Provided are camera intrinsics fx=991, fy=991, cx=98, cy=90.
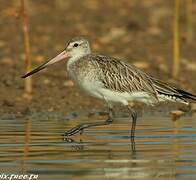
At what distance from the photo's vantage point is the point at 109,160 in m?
11.9

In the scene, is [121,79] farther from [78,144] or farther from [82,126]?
[78,144]

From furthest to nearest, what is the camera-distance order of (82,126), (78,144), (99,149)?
(82,126), (78,144), (99,149)

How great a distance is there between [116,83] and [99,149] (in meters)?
2.65

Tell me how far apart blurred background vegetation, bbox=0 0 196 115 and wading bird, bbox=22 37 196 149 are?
8.23 feet

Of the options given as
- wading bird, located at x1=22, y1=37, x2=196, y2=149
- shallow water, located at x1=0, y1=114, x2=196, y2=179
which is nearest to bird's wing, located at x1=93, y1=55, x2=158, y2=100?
wading bird, located at x1=22, y1=37, x2=196, y2=149

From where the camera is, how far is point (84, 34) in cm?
2731

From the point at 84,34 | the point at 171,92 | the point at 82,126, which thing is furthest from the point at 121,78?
the point at 84,34

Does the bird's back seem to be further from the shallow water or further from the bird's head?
the shallow water

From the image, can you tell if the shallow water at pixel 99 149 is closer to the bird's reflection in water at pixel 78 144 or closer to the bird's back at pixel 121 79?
the bird's reflection in water at pixel 78 144

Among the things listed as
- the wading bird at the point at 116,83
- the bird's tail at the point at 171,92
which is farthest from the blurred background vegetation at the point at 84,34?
the bird's tail at the point at 171,92

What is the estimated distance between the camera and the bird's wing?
15.3m

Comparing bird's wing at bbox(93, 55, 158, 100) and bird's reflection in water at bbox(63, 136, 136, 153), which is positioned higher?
bird's wing at bbox(93, 55, 158, 100)

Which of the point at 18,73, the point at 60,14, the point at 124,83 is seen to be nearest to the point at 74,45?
the point at 124,83

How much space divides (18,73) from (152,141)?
833cm
